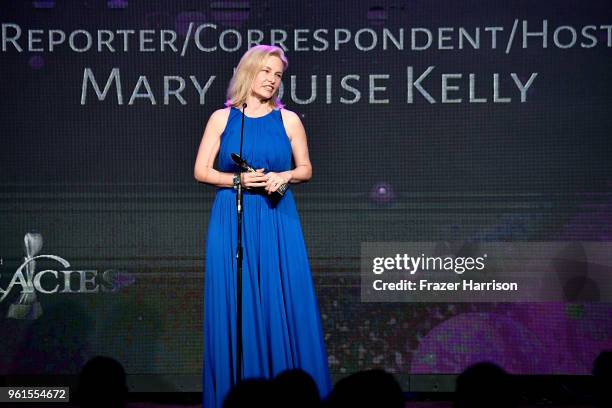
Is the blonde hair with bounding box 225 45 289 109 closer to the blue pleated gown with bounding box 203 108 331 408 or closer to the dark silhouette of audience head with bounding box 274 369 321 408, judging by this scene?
the blue pleated gown with bounding box 203 108 331 408

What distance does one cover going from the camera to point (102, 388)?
269cm

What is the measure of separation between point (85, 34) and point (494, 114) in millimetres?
2399

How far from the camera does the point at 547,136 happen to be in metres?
5.55

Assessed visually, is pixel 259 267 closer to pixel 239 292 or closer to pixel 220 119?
pixel 239 292

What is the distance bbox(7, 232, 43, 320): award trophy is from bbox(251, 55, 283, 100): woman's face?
2045 millimetres

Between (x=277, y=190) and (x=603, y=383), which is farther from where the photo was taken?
(x=277, y=190)

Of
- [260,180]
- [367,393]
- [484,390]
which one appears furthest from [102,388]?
[260,180]

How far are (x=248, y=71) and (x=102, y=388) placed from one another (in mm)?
1967

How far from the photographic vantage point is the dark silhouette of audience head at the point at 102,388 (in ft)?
8.72

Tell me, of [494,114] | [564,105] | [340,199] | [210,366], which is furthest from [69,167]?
[564,105]

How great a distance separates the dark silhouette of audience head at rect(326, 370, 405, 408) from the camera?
7.86 feet

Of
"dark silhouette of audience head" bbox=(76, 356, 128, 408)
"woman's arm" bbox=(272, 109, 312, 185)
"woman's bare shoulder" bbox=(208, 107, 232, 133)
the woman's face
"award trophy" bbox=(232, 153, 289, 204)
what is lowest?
"dark silhouette of audience head" bbox=(76, 356, 128, 408)

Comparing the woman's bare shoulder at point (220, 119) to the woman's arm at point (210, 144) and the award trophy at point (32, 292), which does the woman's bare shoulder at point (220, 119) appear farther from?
the award trophy at point (32, 292)

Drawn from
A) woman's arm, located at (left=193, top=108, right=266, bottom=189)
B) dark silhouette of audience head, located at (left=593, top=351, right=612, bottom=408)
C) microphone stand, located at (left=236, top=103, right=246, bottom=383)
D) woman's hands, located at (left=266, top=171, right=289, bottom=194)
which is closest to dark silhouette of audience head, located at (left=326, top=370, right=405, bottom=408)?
dark silhouette of audience head, located at (left=593, top=351, right=612, bottom=408)
